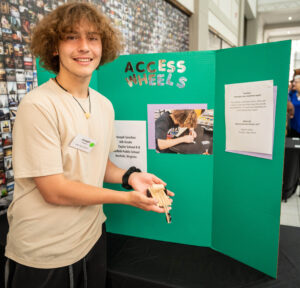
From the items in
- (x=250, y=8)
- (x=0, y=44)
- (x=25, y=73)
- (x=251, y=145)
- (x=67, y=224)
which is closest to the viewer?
(x=67, y=224)

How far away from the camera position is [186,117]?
48.7 inches

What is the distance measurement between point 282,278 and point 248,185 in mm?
407

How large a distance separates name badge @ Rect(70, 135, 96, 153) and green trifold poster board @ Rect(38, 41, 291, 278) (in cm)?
41

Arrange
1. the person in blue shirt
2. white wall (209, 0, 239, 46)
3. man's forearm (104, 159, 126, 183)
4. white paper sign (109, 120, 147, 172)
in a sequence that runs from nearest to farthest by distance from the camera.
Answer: man's forearm (104, 159, 126, 183), white paper sign (109, 120, 147, 172), the person in blue shirt, white wall (209, 0, 239, 46)

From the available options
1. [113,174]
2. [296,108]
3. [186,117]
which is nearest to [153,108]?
[186,117]

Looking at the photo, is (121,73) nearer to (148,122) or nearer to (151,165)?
(148,122)

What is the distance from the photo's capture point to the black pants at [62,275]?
892 mm

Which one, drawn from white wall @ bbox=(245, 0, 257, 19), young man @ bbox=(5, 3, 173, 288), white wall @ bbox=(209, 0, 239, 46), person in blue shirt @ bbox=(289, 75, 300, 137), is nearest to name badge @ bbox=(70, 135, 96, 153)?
young man @ bbox=(5, 3, 173, 288)

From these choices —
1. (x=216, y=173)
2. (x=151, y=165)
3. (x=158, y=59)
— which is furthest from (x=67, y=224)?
(x=158, y=59)

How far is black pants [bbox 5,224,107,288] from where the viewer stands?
0.89m

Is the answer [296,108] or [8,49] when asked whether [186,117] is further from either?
[296,108]

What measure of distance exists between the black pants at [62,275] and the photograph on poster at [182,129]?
55cm

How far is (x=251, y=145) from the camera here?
3.56ft

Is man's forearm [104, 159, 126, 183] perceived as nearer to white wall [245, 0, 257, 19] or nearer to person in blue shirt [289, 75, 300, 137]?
person in blue shirt [289, 75, 300, 137]
